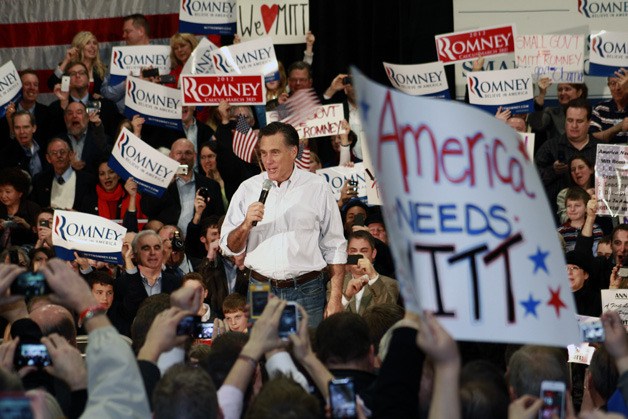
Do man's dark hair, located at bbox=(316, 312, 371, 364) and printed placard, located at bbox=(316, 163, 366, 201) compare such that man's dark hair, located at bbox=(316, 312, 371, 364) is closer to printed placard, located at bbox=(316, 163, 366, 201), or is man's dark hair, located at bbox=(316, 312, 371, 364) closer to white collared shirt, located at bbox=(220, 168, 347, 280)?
white collared shirt, located at bbox=(220, 168, 347, 280)

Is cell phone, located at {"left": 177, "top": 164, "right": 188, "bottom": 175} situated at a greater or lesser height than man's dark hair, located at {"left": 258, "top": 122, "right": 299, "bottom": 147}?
lesser

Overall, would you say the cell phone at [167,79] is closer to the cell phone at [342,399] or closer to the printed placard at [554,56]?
the printed placard at [554,56]

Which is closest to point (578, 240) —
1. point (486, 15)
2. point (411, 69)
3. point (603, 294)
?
point (603, 294)

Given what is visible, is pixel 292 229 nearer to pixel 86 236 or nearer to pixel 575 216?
pixel 86 236

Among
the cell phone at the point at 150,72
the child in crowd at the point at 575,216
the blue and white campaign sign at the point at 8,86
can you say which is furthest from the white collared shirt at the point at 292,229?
the blue and white campaign sign at the point at 8,86

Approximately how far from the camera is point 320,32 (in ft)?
44.7

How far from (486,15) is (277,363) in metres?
9.03

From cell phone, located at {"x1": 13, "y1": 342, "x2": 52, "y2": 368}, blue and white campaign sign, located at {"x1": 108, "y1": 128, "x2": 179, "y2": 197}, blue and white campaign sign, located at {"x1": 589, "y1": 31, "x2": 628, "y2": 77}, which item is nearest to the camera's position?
cell phone, located at {"x1": 13, "y1": 342, "x2": 52, "y2": 368}

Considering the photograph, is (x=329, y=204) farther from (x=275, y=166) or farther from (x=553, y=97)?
(x=553, y=97)

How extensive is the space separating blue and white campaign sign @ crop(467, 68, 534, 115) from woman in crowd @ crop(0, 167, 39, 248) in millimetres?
3843

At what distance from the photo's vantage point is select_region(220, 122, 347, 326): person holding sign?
7543 millimetres

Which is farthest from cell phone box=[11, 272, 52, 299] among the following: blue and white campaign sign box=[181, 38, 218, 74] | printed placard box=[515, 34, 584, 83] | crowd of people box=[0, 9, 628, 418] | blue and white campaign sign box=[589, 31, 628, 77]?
printed placard box=[515, 34, 584, 83]

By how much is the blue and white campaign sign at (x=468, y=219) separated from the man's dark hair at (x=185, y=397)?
681 mm

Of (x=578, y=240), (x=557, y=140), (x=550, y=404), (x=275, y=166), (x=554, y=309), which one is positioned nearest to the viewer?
(x=550, y=404)
